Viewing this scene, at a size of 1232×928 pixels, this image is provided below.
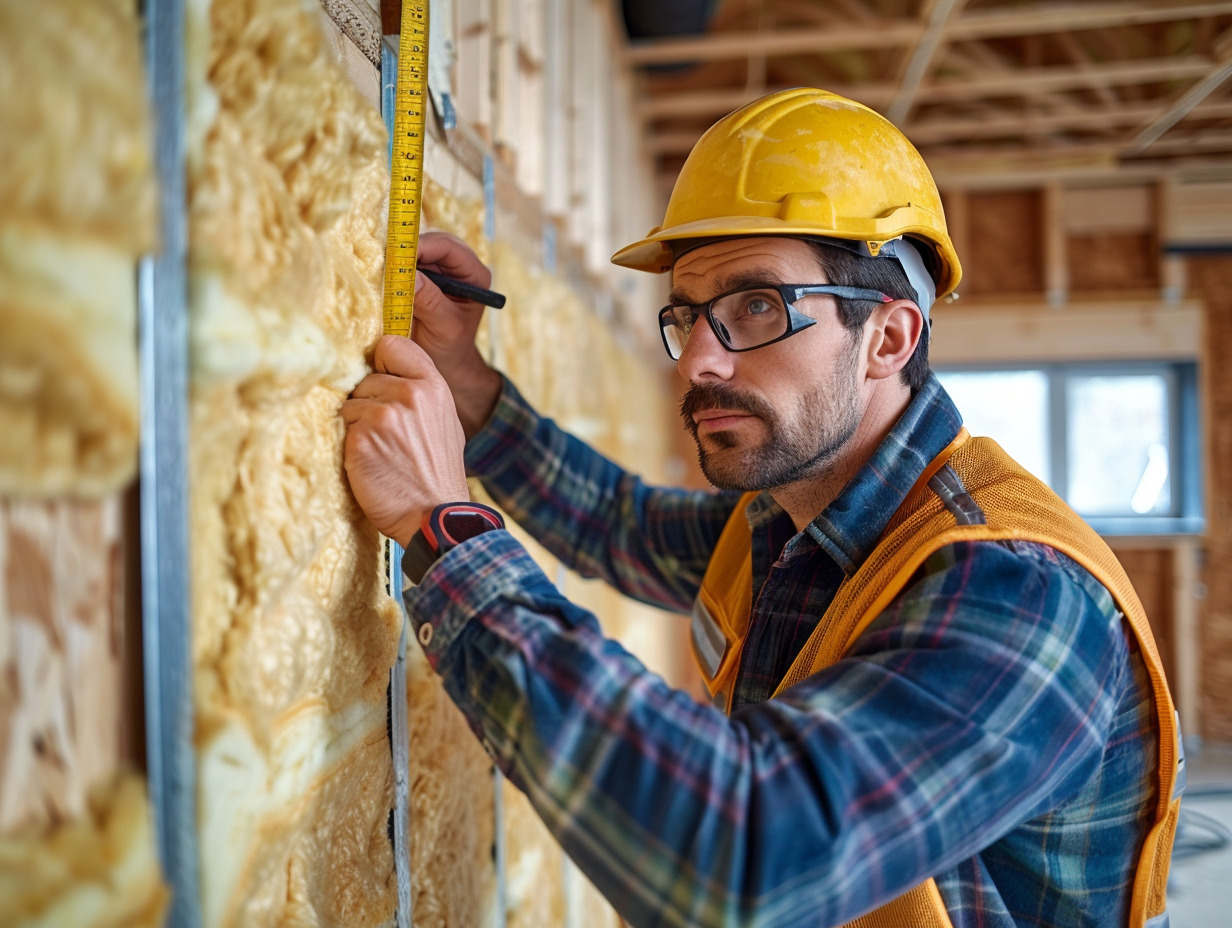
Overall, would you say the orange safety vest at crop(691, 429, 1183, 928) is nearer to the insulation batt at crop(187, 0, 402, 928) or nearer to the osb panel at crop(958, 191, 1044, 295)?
the insulation batt at crop(187, 0, 402, 928)

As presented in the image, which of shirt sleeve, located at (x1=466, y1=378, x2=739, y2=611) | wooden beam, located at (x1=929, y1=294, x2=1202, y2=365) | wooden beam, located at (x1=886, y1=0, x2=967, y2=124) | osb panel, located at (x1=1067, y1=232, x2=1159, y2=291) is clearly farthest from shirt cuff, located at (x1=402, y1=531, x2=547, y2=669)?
osb panel, located at (x1=1067, y1=232, x2=1159, y2=291)

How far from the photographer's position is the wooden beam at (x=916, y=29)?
3.53 m

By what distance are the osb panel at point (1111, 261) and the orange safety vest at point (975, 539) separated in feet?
17.9

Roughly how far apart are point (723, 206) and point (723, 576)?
0.65m

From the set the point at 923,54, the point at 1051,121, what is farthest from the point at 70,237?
the point at 1051,121

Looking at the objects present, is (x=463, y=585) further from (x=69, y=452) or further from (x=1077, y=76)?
(x=1077, y=76)

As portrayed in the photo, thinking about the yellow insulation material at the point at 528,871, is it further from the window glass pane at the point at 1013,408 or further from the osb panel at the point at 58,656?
the window glass pane at the point at 1013,408

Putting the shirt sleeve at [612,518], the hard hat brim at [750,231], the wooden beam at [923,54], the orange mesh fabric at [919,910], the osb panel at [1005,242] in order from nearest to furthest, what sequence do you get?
the orange mesh fabric at [919,910] < the hard hat brim at [750,231] < the shirt sleeve at [612,518] < the wooden beam at [923,54] < the osb panel at [1005,242]

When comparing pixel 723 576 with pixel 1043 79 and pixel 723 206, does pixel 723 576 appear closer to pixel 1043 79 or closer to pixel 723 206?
pixel 723 206

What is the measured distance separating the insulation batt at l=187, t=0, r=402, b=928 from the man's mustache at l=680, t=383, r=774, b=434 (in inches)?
19.8

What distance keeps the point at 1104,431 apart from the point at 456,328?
573 cm

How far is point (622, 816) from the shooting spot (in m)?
0.81

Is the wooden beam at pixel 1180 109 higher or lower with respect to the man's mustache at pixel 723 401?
higher

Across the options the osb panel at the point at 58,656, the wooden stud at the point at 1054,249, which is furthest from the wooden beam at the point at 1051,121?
the osb panel at the point at 58,656
